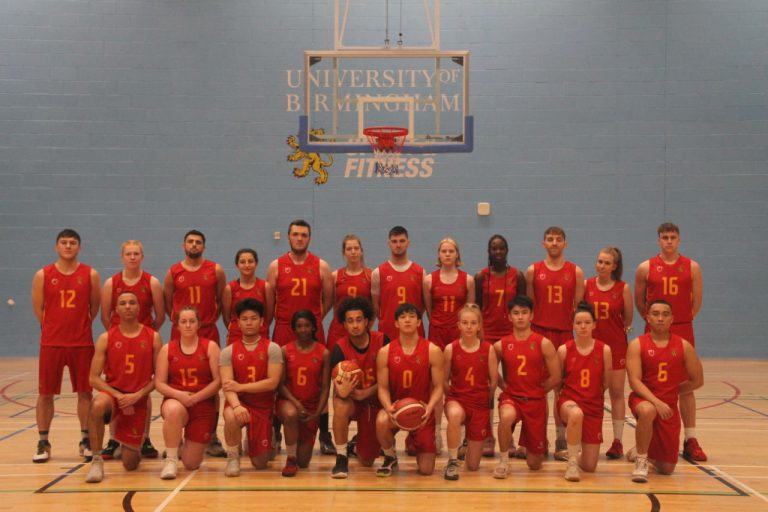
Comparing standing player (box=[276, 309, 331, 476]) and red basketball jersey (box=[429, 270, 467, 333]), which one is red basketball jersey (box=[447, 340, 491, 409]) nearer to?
red basketball jersey (box=[429, 270, 467, 333])

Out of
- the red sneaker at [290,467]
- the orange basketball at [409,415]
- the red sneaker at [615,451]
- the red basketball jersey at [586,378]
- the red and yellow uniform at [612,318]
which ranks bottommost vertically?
the red sneaker at [615,451]

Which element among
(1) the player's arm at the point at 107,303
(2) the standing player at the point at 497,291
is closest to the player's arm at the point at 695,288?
(2) the standing player at the point at 497,291

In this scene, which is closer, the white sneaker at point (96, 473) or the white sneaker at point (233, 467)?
the white sneaker at point (96, 473)

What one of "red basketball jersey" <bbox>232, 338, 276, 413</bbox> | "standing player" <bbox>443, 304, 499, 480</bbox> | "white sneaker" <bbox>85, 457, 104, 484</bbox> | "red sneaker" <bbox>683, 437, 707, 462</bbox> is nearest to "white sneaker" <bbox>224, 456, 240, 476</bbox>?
"red basketball jersey" <bbox>232, 338, 276, 413</bbox>

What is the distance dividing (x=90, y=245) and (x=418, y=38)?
5721 millimetres

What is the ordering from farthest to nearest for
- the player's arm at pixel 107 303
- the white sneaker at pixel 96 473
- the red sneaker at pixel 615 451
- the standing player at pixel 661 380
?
the player's arm at pixel 107 303, the red sneaker at pixel 615 451, the standing player at pixel 661 380, the white sneaker at pixel 96 473

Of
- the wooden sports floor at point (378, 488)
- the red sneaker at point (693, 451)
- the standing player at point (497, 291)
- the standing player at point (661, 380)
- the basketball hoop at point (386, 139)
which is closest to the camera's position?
the wooden sports floor at point (378, 488)

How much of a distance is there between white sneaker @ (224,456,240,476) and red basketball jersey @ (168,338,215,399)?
1.93 feet

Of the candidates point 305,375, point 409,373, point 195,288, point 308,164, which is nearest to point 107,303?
point 195,288

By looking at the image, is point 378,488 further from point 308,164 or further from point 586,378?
point 308,164

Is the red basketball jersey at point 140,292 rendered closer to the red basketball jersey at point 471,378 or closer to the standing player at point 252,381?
the standing player at point 252,381

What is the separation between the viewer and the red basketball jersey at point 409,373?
237 inches

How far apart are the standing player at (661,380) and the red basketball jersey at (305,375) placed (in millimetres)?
2315

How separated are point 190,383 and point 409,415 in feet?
5.45
